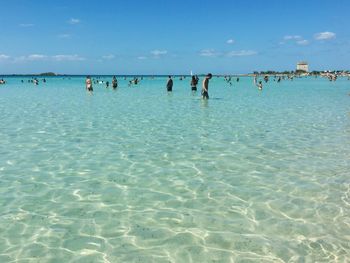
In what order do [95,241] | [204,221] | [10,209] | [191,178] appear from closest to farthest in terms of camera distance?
1. [95,241]
2. [204,221]
3. [10,209]
4. [191,178]

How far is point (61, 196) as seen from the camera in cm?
748

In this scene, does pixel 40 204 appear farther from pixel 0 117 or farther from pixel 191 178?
pixel 0 117

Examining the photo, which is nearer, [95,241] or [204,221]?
[95,241]

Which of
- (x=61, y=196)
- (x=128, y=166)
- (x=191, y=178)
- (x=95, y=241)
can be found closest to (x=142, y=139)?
(x=128, y=166)

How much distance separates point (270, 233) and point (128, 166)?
460 centimetres

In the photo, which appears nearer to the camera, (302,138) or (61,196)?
(61,196)

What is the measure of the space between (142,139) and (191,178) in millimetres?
4962

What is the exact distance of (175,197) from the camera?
7.47m

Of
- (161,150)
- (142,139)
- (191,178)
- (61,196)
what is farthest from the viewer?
(142,139)

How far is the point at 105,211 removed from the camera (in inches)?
265

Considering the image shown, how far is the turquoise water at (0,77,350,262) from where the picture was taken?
541cm

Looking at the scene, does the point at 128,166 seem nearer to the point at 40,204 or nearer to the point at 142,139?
the point at 40,204

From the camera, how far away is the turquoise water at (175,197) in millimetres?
5414

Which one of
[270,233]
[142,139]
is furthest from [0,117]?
[270,233]
